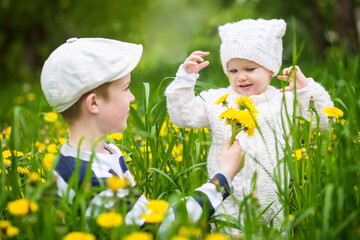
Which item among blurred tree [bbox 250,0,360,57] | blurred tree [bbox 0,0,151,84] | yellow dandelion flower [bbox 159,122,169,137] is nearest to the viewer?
yellow dandelion flower [bbox 159,122,169,137]

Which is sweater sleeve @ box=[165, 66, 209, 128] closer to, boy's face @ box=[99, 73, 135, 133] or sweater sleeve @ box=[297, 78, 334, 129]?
boy's face @ box=[99, 73, 135, 133]

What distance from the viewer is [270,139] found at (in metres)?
2.02

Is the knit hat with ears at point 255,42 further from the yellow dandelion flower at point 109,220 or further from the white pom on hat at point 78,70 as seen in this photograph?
the yellow dandelion flower at point 109,220

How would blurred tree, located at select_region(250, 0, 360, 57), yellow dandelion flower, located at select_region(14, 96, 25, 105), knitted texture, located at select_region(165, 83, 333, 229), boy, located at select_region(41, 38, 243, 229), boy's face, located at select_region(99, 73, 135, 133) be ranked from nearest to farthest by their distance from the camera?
boy, located at select_region(41, 38, 243, 229) < boy's face, located at select_region(99, 73, 135, 133) < knitted texture, located at select_region(165, 83, 333, 229) < yellow dandelion flower, located at select_region(14, 96, 25, 105) < blurred tree, located at select_region(250, 0, 360, 57)

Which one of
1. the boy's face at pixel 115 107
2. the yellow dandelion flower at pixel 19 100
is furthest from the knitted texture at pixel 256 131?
the yellow dandelion flower at pixel 19 100

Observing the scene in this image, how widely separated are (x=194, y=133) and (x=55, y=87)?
1.11 m

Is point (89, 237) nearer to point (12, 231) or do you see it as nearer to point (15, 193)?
point (12, 231)

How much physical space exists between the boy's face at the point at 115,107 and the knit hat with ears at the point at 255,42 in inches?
24.9

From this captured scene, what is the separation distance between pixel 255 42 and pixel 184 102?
454 millimetres

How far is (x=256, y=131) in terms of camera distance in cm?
205

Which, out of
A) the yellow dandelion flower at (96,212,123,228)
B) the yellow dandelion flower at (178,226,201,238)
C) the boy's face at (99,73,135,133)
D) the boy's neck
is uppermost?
the boy's face at (99,73,135,133)

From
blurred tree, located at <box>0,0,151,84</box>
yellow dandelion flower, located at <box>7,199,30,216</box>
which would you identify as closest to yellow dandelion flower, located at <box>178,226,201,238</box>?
yellow dandelion flower, located at <box>7,199,30,216</box>

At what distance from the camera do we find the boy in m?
1.57

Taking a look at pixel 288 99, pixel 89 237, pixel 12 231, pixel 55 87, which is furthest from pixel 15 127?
pixel 288 99
